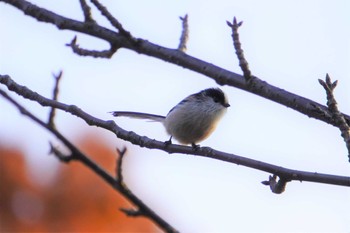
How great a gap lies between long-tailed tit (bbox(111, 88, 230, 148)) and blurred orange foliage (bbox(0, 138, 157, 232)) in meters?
11.9

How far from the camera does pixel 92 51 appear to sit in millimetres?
3061

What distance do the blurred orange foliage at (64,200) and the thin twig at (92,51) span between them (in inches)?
563

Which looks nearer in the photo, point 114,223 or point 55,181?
point 114,223

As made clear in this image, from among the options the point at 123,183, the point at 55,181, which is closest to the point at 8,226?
the point at 55,181

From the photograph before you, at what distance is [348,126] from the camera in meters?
2.79

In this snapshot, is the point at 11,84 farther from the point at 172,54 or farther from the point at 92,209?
the point at 92,209

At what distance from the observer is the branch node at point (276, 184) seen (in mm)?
2934

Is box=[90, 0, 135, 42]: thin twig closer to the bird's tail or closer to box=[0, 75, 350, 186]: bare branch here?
box=[0, 75, 350, 186]: bare branch

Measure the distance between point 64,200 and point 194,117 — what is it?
14.3 metres

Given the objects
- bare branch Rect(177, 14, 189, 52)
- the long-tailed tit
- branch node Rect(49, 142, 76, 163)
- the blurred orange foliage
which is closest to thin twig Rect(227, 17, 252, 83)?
bare branch Rect(177, 14, 189, 52)

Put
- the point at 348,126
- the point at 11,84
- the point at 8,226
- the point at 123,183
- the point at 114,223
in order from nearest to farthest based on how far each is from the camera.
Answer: the point at 348,126 < the point at 11,84 < the point at 123,183 < the point at 114,223 < the point at 8,226

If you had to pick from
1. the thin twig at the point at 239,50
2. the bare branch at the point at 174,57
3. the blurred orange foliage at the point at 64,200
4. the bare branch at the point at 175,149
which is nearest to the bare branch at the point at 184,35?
the thin twig at the point at 239,50

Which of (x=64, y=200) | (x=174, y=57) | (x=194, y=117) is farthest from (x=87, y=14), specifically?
(x=64, y=200)

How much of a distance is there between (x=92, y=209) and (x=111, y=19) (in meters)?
16.3
